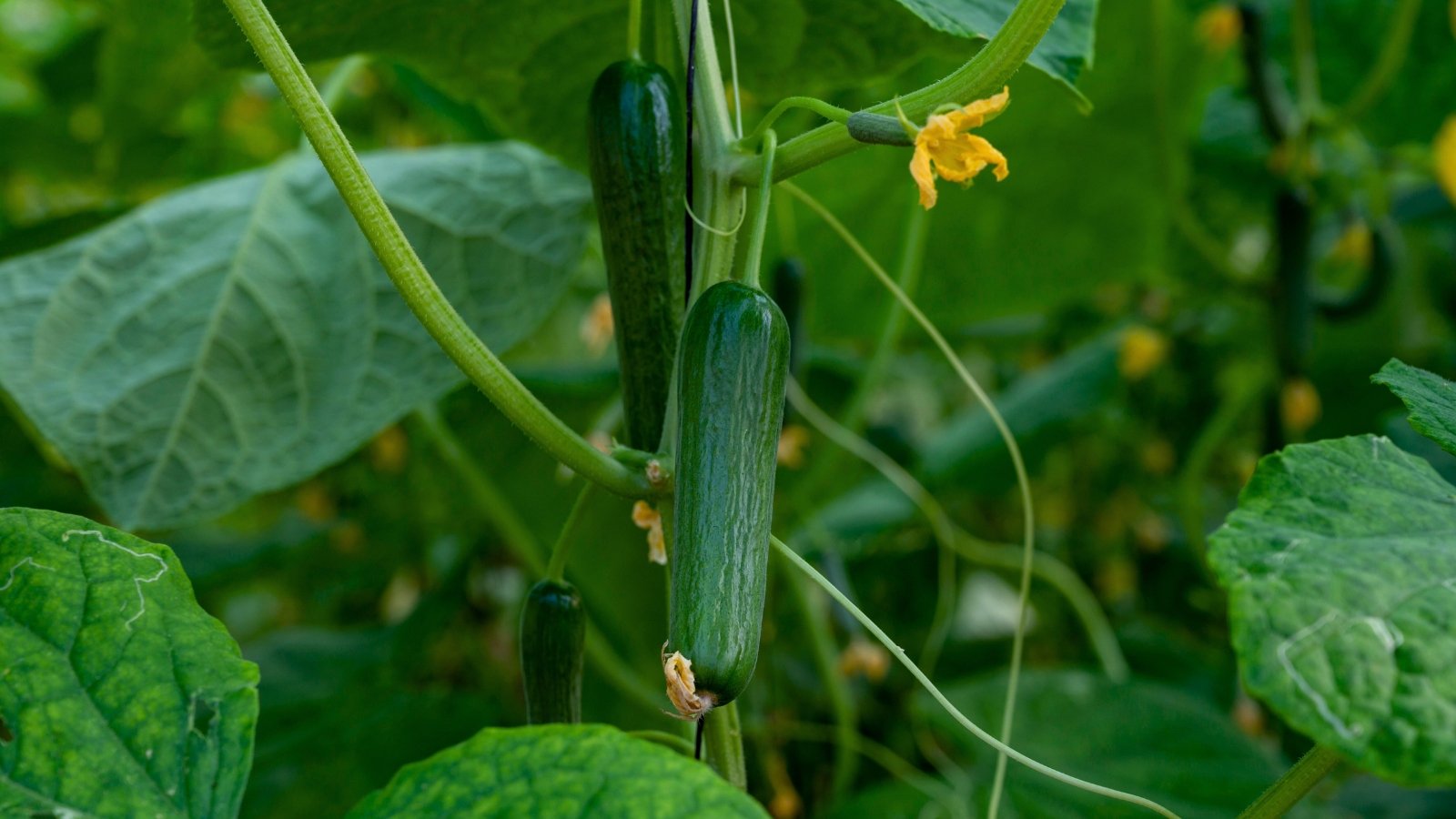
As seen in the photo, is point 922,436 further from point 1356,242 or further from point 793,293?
point 793,293

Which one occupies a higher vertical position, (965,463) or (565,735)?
(565,735)

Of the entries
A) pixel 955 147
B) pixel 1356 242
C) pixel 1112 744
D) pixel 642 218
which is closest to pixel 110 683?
pixel 642 218

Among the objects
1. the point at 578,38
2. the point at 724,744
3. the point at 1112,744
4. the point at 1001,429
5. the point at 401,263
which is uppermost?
the point at 578,38

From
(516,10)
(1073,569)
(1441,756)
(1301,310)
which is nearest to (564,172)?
(516,10)

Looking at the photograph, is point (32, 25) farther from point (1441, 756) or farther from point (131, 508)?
point (1441, 756)

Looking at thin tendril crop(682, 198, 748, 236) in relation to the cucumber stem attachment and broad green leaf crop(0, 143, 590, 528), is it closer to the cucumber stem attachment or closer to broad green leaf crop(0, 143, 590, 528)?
the cucumber stem attachment
